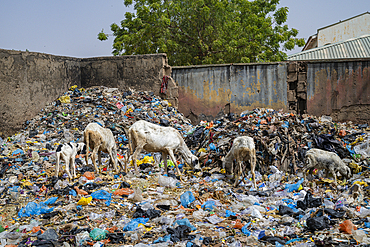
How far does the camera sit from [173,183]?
620 cm

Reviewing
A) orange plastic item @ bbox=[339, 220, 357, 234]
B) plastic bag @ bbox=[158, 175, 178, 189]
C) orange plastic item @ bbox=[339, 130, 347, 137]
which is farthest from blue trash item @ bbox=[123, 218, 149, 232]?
orange plastic item @ bbox=[339, 130, 347, 137]

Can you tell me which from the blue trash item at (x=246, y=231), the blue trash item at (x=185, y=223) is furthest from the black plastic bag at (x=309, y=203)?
the blue trash item at (x=185, y=223)

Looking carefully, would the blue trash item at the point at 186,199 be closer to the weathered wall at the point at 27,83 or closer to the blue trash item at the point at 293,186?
the blue trash item at the point at 293,186

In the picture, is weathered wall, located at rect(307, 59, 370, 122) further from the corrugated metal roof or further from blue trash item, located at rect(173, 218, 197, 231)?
the corrugated metal roof

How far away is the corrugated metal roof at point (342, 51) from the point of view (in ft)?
63.3

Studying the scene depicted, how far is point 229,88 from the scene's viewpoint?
465 inches

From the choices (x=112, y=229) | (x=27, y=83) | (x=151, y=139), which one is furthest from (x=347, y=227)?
(x=27, y=83)

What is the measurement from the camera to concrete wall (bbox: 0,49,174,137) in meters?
10.2

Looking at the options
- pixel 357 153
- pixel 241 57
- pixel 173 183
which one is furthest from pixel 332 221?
pixel 241 57

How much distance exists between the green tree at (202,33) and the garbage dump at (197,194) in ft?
32.8

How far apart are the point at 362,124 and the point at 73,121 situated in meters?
9.75

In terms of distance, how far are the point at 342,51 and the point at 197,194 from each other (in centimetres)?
1803

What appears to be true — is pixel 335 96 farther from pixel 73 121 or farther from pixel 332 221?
pixel 73 121

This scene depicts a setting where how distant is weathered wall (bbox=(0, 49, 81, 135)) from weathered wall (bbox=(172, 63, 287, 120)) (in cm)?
446
